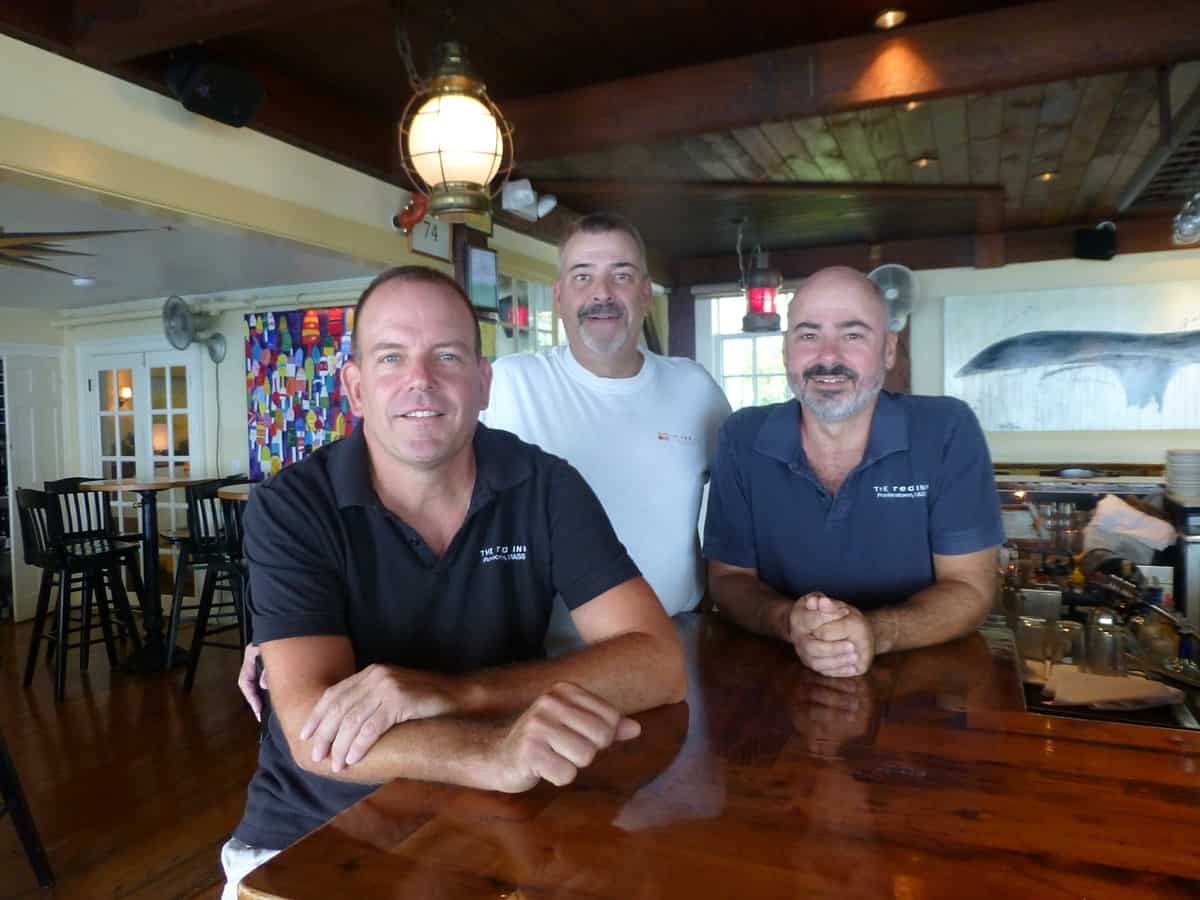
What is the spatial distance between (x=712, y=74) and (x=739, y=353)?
15.9 feet

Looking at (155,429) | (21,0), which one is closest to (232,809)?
(21,0)

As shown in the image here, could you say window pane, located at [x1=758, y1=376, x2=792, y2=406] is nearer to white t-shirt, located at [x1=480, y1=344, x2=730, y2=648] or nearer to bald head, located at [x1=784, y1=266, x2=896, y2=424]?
white t-shirt, located at [x1=480, y1=344, x2=730, y2=648]

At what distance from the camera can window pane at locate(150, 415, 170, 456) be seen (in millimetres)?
6875

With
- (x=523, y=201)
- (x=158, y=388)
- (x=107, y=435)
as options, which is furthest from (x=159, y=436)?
(x=523, y=201)

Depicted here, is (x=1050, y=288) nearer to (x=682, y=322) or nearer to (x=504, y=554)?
(x=682, y=322)

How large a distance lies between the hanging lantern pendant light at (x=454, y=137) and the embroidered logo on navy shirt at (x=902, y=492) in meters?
1.47

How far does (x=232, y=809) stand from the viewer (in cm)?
318

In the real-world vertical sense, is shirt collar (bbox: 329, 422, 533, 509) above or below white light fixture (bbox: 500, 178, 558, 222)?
below

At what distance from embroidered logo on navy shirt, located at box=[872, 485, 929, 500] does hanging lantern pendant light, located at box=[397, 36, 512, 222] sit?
1.47 metres

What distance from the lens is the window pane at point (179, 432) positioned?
266 inches

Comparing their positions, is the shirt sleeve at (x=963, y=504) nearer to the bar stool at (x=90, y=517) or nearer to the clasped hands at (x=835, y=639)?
the clasped hands at (x=835, y=639)

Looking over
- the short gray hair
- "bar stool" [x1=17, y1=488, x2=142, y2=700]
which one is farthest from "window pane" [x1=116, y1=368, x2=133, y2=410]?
the short gray hair

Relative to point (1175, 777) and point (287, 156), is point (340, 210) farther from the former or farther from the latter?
point (1175, 777)

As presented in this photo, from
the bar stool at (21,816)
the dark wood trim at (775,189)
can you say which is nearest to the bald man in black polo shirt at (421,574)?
the bar stool at (21,816)
